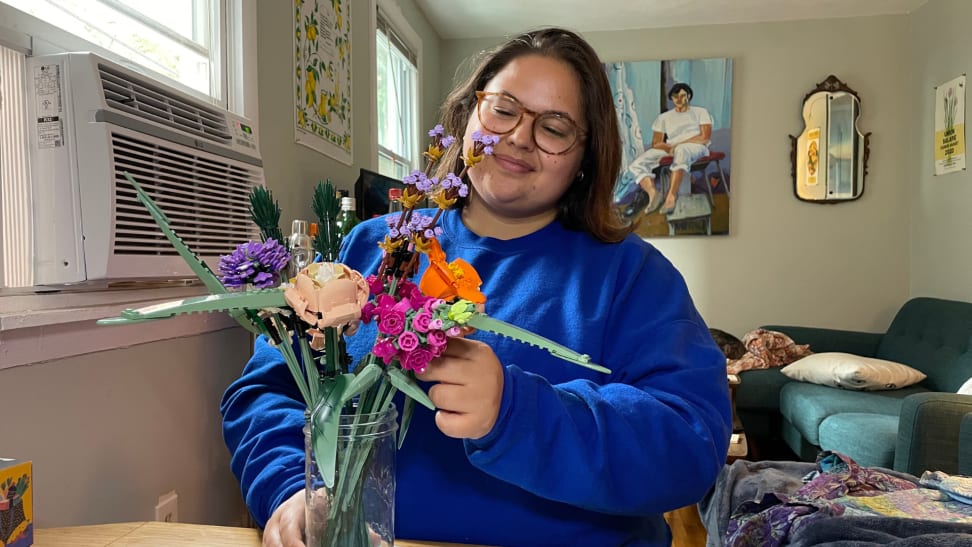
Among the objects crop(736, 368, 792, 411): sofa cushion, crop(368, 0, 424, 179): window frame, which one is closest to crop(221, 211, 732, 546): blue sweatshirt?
crop(368, 0, 424, 179): window frame

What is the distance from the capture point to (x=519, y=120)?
2.63 ft

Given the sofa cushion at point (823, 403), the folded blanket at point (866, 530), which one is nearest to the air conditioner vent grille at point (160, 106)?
the folded blanket at point (866, 530)

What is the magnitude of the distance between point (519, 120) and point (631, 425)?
0.41 metres

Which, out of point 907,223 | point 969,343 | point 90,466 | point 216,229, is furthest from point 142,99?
point 907,223

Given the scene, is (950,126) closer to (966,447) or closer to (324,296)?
(966,447)

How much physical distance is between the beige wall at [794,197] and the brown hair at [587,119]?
3.50 m

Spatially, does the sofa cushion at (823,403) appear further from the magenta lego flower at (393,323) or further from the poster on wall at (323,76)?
the magenta lego flower at (393,323)

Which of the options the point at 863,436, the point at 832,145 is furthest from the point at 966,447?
the point at 832,145

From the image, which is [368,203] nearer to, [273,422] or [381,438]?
[273,422]

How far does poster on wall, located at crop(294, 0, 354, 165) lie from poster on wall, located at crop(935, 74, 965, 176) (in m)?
3.22

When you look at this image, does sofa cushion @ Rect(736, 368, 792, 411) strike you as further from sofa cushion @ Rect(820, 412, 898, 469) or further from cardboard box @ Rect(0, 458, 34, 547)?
cardboard box @ Rect(0, 458, 34, 547)

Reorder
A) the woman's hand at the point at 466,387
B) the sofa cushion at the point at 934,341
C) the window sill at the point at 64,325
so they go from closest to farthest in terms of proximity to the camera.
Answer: the woman's hand at the point at 466,387
the window sill at the point at 64,325
the sofa cushion at the point at 934,341

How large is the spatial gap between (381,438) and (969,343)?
3.30 metres

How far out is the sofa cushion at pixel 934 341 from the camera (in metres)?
2.86
